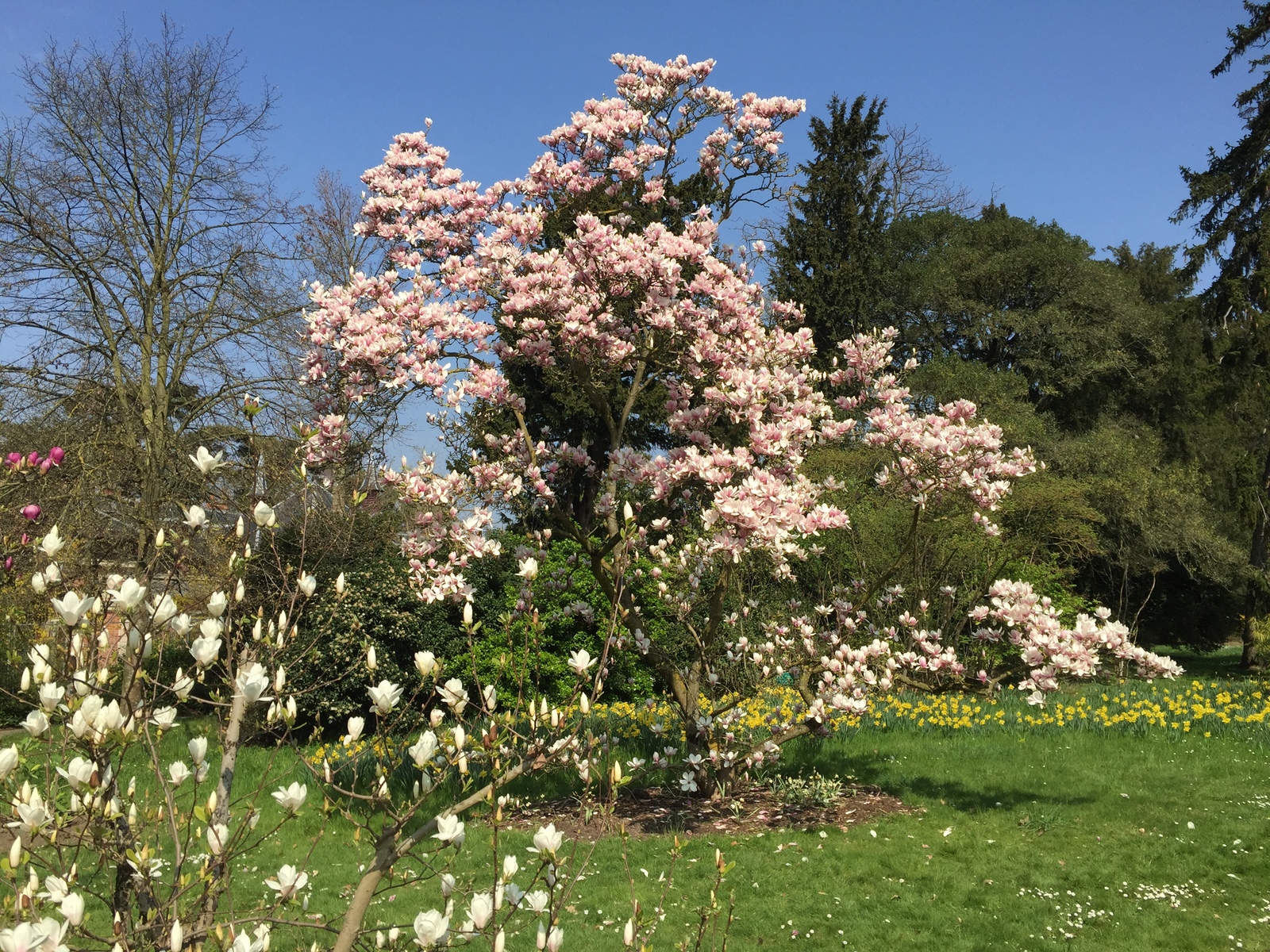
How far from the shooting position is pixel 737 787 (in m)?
7.67

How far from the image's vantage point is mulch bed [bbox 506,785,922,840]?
22.3ft

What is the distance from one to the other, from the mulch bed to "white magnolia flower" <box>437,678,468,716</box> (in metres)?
4.37

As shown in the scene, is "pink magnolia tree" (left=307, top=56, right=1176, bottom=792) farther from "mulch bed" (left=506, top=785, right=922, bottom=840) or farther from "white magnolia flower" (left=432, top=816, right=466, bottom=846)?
"white magnolia flower" (left=432, top=816, right=466, bottom=846)

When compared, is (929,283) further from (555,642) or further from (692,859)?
(692,859)

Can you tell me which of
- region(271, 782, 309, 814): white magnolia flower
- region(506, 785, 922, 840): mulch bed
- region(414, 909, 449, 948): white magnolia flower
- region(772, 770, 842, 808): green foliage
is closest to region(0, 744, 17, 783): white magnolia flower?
region(271, 782, 309, 814): white magnolia flower

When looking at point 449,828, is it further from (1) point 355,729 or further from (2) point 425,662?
(1) point 355,729

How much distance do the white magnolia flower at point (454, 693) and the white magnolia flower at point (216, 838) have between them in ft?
2.05

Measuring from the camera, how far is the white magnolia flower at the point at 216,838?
6.89 feet

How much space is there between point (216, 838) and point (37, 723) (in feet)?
1.86

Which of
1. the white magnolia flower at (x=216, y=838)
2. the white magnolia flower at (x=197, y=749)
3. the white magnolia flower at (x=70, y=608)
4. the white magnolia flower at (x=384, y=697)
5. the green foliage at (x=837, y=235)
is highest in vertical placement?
the green foliage at (x=837, y=235)

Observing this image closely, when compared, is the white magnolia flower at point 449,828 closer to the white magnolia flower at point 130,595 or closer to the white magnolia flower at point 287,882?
the white magnolia flower at point 287,882

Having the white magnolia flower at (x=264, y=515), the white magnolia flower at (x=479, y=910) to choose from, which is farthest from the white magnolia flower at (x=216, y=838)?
the white magnolia flower at (x=264, y=515)

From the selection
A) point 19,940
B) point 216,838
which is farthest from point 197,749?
point 19,940

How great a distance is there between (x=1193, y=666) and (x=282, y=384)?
19518 mm
